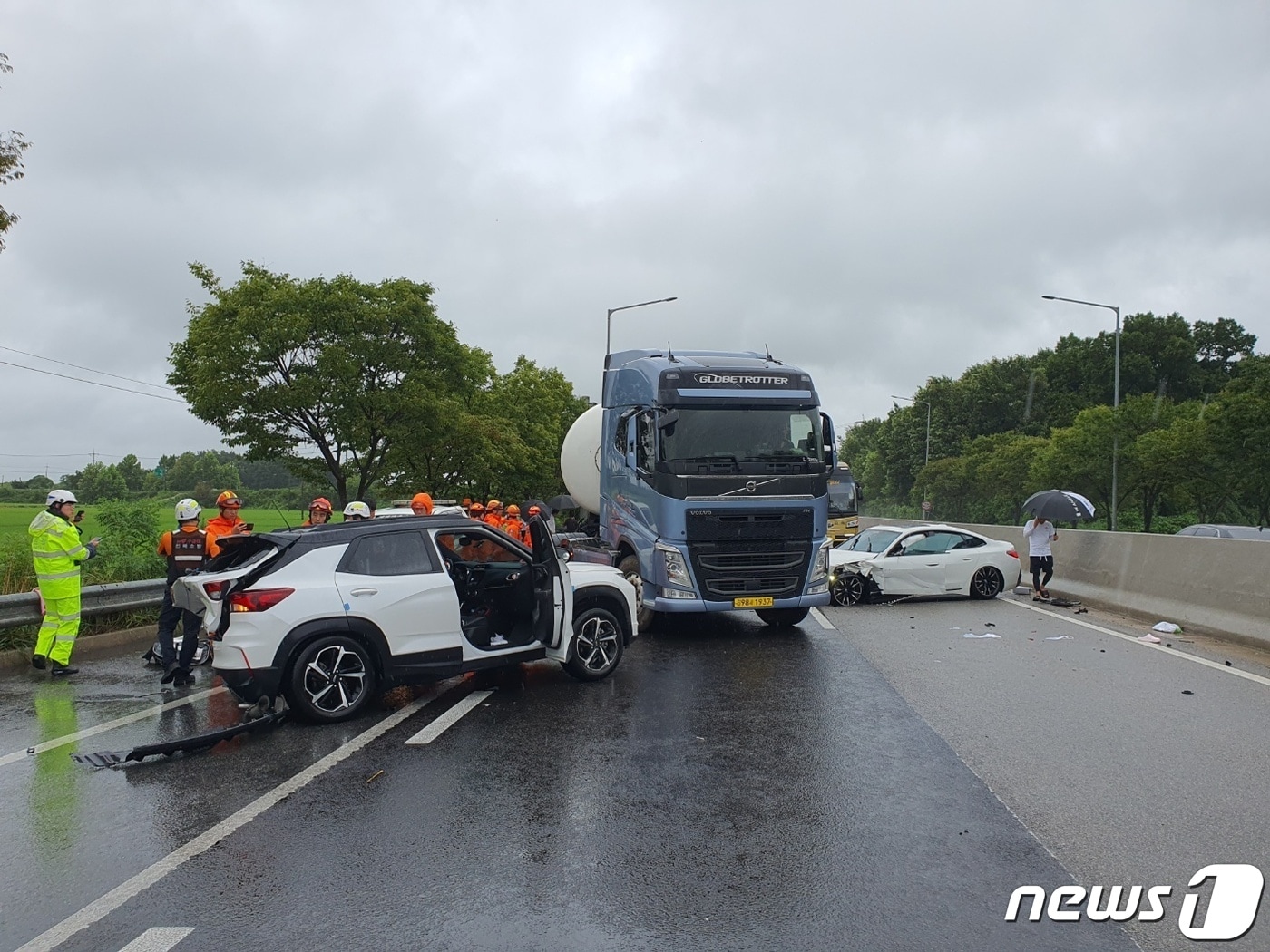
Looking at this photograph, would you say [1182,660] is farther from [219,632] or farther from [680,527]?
[219,632]

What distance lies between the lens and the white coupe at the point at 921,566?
16219 mm

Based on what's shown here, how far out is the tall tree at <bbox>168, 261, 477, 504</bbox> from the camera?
28641mm

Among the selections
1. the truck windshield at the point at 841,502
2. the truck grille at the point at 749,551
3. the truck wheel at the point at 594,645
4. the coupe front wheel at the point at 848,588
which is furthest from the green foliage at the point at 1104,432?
the truck wheel at the point at 594,645

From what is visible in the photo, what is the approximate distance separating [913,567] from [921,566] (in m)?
0.15

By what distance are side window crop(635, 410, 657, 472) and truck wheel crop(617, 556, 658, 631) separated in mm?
1251

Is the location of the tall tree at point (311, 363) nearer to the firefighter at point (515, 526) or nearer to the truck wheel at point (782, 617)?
the firefighter at point (515, 526)

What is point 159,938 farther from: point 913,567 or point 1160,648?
point 913,567

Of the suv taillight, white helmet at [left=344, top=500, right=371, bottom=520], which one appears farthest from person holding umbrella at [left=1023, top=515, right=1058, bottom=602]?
the suv taillight

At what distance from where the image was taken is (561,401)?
5950 cm

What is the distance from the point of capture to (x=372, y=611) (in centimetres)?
779

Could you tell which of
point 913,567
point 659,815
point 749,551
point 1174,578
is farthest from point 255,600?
point 1174,578

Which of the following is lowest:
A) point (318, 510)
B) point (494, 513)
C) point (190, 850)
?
point (190, 850)

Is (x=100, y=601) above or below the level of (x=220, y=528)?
below

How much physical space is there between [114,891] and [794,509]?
8819 mm
